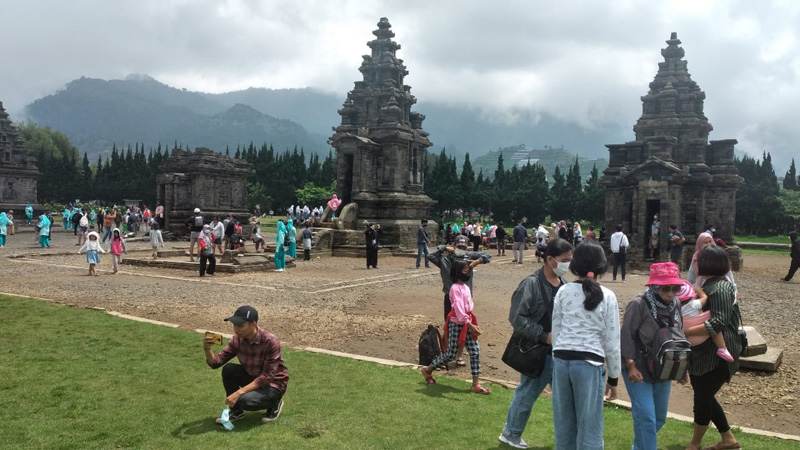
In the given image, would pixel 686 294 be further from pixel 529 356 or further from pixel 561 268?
pixel 529 356

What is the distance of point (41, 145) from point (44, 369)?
272 ft

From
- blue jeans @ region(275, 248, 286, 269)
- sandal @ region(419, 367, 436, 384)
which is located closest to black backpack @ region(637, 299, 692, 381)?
sandal @ region(419, 367, 436, 384)

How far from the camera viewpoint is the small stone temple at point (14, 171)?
40938 mm

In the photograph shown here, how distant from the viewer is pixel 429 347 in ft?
24.0

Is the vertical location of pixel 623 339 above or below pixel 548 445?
above

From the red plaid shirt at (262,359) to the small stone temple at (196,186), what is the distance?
30.0 meters

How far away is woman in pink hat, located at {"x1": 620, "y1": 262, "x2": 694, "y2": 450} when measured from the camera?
4.19m

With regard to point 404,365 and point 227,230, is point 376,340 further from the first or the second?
point 227,230

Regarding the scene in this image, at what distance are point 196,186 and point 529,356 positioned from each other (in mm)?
32253

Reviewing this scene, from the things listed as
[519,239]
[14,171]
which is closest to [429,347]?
[519,239]

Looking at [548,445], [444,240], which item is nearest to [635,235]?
[444,240]

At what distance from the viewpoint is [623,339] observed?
4.30m

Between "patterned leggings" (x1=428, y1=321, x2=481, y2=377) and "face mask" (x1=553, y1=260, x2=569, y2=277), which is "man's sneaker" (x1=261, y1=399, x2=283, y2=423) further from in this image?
"face mask" (x1=553, y1=260, x2=569, y2=277)

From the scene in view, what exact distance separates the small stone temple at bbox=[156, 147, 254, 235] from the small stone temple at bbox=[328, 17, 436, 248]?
8.69 meters
